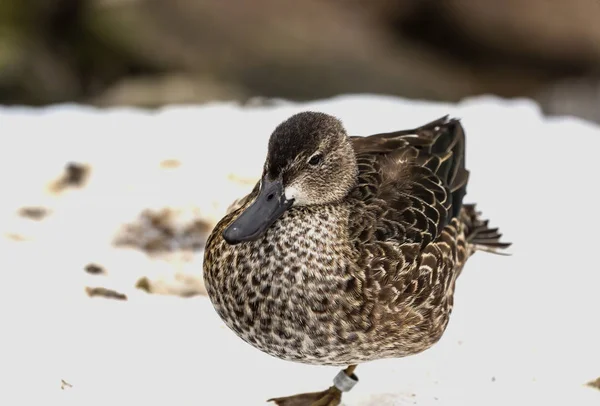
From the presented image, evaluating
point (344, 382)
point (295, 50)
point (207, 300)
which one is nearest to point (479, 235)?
point (344, 382)

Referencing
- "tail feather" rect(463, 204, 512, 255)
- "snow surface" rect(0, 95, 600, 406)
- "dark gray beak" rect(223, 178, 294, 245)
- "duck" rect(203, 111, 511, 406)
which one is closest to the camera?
"dark gray beak" rect(223, 178, 294, 245)

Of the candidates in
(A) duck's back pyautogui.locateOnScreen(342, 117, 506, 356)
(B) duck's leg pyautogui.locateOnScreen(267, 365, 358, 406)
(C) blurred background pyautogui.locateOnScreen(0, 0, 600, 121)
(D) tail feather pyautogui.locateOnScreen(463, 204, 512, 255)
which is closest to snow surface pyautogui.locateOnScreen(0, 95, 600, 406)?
(B) duck's leg pyautogui.locateOnScreen(267, 365, 358, 406)

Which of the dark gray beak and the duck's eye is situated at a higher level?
the duck's eye

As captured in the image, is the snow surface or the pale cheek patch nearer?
the pale cheek patch

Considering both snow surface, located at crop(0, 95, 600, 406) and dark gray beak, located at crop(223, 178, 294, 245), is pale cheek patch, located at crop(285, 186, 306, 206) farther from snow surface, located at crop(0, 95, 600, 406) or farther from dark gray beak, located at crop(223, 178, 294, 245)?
snow surface, located at crop(0, 95, 600, 406)

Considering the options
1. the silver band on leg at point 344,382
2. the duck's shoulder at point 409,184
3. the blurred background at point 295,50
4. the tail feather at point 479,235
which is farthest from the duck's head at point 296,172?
the blurred background at point 295,50

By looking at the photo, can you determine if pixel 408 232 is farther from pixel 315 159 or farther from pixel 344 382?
pixel 344 382


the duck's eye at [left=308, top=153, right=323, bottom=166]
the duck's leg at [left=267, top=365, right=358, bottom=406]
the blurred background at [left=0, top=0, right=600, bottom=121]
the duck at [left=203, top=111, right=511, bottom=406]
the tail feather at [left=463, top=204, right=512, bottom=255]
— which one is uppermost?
the blurred background at [left=0, top=0, right=600, bottom=121]
